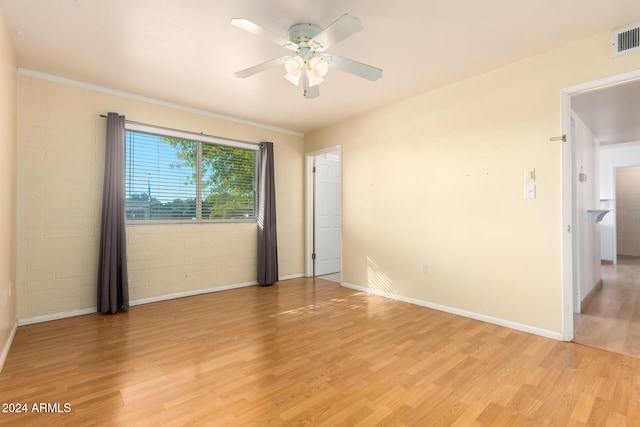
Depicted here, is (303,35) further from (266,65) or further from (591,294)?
(591,294)

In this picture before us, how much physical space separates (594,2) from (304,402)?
11.0ft

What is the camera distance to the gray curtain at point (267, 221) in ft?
16.4

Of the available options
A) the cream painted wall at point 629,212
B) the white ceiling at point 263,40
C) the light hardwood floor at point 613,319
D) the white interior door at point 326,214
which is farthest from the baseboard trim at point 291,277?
the cream painted wall at point 629,212

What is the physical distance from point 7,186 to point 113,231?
1097 millimetres

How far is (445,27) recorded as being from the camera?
2.51 m

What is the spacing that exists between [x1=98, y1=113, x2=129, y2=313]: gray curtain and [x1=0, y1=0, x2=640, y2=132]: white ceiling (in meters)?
0.65

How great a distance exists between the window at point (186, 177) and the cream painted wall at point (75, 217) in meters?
0.17

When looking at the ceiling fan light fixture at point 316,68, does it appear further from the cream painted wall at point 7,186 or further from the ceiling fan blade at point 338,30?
the cream painted wall at point 7,186

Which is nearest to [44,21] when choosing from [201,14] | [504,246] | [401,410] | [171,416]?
[201,14]

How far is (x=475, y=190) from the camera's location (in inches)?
135

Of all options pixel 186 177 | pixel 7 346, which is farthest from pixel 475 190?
pixel 7 346

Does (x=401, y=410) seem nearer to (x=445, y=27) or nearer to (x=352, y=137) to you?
(x=445, y=27)

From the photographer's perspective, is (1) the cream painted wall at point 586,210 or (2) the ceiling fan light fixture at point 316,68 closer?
(2) the ceiling fan light fixture at point 316,68

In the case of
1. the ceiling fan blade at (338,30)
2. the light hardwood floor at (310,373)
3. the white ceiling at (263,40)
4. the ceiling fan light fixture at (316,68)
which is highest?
the white ceiling at (263,40)
